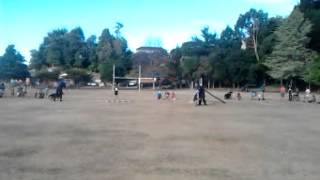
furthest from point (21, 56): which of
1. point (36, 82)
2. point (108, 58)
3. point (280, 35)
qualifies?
point (280, 35)

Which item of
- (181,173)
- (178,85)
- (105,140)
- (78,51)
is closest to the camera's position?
(181,173)

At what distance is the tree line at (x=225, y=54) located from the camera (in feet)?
224

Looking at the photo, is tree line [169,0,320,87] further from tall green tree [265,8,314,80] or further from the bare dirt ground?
the bare dirt ground

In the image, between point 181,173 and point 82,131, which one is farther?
point 82,131

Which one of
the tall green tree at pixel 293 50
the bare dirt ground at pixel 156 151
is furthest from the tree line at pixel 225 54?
the bare dirt ground at pixel 156 151

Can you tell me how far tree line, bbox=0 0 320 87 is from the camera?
68.2 meters

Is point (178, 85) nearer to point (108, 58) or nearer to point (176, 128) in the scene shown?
point (108, 58)

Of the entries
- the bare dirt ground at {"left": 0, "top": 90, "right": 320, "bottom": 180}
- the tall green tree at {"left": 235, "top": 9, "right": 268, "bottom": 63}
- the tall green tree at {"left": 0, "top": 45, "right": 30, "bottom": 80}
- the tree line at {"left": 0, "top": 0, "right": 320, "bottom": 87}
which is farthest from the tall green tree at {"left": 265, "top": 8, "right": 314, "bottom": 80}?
the bare dirt ground at {"left": 0, "top": 90, "right": 320, "bottom": 180}

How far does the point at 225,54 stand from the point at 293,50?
14739mm

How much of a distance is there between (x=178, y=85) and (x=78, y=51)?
91.3 ft

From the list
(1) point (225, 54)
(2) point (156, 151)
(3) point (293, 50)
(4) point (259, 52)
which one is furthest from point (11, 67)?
(2) point (156, 151)

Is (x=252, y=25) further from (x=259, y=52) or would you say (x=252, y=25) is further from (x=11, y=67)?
(x=11, y=67)

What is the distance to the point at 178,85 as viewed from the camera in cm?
8506

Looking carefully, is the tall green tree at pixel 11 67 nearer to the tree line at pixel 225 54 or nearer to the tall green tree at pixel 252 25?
the tree line at pixel 225 54
